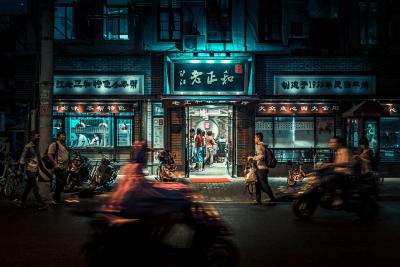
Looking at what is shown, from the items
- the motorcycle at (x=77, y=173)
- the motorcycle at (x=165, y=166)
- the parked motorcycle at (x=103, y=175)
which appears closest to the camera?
the motorcycle at (x=77, y=173)

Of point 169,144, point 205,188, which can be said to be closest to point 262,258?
point 205,188

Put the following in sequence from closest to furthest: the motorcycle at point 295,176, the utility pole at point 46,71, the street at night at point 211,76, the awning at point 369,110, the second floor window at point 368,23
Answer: the utility pole at point 46,71 < the motorcycle at point 295,176 < the awning at point 369,110 < the street at night at point 211,76 < the second floor window at point 368,23

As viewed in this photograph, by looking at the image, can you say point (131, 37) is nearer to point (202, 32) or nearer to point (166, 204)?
point (202, 32)

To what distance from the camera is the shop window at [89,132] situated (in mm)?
19656

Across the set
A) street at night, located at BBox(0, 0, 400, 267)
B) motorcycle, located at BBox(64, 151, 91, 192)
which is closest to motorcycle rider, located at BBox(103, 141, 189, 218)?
motorcycle, located at BBox(64, 151, 91, 192)

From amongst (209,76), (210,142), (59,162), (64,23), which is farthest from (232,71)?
(59,162)

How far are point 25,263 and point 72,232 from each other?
2202 mm

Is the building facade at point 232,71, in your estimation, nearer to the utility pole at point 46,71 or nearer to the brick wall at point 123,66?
the brick wall at point 123,66

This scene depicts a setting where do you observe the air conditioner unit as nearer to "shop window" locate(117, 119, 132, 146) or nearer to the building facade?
the building facade

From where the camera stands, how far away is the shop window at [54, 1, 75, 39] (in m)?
19.7

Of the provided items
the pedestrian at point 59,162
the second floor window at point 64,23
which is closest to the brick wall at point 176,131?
the second floor window at point 64,23

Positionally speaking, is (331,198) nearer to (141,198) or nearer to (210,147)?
(141,198)

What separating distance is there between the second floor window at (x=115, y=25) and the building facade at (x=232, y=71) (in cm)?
4

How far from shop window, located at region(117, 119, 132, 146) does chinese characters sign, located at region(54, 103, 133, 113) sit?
543mm
